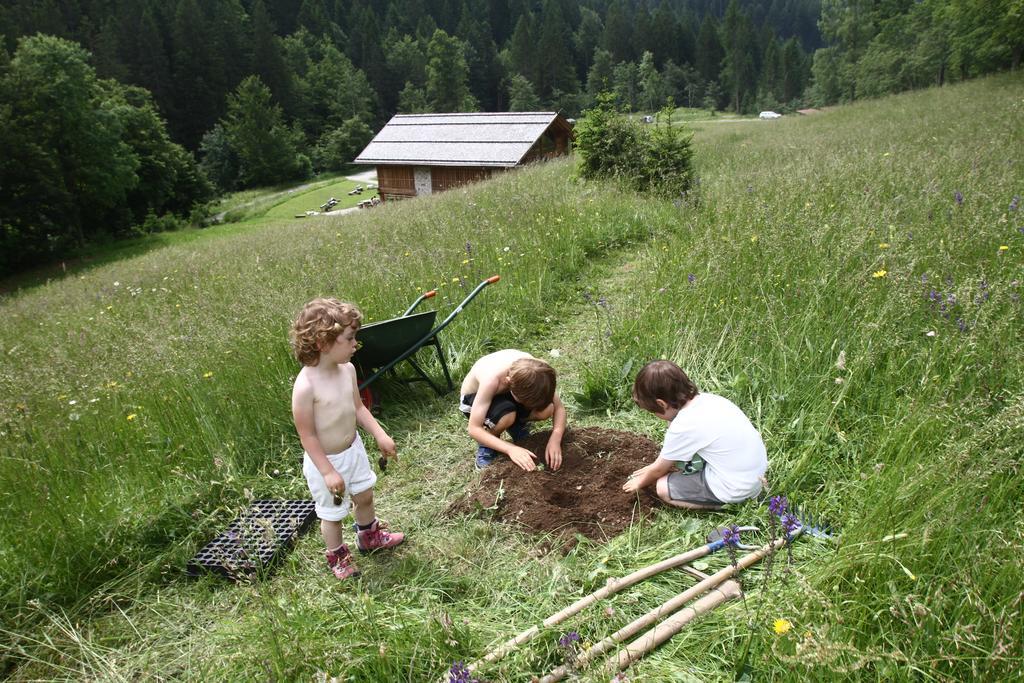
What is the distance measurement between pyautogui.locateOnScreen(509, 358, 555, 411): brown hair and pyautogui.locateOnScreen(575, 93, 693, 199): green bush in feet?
22.0

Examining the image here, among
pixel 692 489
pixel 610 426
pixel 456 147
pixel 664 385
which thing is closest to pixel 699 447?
pixel 692 489

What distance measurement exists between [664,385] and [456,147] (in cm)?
2557

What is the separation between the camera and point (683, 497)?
283 centimetres

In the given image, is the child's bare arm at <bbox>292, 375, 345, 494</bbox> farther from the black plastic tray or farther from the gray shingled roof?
the gray shingled roof

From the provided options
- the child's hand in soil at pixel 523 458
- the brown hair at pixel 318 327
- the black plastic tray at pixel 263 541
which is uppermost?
the brown hair at pixel 318 327

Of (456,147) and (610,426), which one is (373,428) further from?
(456,147)

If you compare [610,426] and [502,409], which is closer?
[502,409]

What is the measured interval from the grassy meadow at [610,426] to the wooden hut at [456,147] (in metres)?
19.2

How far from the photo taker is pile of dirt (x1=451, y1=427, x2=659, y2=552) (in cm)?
287

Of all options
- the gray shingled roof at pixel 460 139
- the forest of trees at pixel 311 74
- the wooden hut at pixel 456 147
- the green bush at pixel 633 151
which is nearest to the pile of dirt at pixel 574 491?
the green bush at pixel 633 151

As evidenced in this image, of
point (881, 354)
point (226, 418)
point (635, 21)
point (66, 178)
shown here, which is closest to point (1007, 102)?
point (881, 354)

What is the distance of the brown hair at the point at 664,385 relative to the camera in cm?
285

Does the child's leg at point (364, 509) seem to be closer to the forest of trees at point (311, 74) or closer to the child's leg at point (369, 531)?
the child's leg at point (369, 531)

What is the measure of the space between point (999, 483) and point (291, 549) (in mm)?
3165
